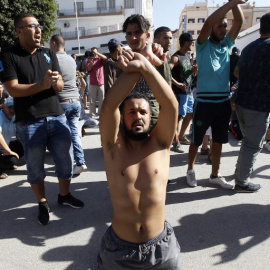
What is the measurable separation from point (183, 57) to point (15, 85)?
2893 mm

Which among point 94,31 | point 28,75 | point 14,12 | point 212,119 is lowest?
point 212,119

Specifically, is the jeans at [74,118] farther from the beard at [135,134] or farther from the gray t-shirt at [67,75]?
the beard at [135,134]

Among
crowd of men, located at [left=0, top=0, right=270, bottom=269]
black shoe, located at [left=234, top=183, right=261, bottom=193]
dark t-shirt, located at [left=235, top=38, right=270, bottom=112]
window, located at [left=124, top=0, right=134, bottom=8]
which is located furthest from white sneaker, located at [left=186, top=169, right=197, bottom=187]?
window, located at [left=124, top=0, right=134, bottom=8]

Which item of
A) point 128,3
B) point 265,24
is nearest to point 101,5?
point 128,3

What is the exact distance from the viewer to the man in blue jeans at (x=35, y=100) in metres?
2.44

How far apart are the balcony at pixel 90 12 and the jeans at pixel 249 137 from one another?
37431mm

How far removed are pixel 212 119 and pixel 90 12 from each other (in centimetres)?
3909

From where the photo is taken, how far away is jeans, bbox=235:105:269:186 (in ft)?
9.82

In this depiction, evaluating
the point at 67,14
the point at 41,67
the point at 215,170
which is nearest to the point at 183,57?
the point at 215,170

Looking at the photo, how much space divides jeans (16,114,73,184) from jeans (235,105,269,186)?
6.30 ft

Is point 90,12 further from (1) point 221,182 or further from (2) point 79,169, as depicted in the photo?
(1) point 221,182

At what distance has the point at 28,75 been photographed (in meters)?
2.54

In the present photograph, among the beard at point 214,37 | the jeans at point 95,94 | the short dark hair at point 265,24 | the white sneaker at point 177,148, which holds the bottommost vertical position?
the white sneaker at point 177,148

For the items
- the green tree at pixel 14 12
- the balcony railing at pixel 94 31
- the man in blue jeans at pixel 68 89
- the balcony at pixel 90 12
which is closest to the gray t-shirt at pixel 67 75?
the man in blue jeans at pixel 68 89
